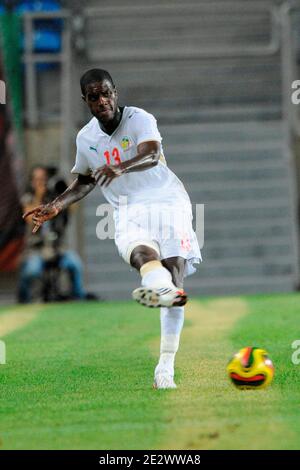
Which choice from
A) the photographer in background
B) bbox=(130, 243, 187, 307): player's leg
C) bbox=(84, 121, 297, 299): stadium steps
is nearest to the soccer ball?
bbox=(130, 243, 187, 307): player's leg

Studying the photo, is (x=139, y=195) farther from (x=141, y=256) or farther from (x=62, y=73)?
(x=62, y=73)

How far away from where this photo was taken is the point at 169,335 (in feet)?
24.9

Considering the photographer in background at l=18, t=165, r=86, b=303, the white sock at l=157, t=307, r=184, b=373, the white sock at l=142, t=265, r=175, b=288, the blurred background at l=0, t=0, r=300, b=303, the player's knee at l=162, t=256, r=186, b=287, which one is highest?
the blurred background at l=0, t=0, r=300, b=303

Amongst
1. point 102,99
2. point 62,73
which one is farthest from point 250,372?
point 62,73

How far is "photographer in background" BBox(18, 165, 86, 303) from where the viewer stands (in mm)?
16859

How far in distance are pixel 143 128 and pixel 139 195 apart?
47 cm

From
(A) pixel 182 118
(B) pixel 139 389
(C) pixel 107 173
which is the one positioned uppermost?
(A) pixel 182 118

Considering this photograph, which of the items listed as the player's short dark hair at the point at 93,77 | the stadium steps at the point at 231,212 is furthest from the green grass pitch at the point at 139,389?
the stadium steps at the point at 231,212

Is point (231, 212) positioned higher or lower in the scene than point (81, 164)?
higher

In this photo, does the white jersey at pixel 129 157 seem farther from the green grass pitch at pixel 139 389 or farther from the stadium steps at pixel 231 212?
the stadium steps at pixel 231 212

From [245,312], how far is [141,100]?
23.5ft

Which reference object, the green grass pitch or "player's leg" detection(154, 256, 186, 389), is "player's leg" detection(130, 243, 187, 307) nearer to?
"player's leg" detection(154, 256, 186, 389)

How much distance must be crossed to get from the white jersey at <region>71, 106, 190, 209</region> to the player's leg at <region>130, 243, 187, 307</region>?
18.4 inches

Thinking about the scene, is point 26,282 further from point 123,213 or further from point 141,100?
point 123,213
